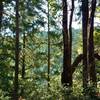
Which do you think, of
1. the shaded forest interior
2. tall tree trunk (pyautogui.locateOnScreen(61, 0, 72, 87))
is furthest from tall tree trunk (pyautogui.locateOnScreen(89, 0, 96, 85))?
tall tree trunk (pyautogui.locateOnScreen(61, 0, 72, 87))

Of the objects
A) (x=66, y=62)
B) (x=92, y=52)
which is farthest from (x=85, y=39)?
(x=92, y=52)

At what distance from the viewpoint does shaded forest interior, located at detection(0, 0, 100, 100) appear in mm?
17875

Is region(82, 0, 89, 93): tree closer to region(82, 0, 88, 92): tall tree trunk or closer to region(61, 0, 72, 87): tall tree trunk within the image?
region(82, 0, 88, 92): tall tree trunk

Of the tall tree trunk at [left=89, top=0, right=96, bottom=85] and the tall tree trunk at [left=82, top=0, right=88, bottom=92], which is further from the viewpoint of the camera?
the tall tree trunk at [left=89, top=0, right=96, bottom=85]

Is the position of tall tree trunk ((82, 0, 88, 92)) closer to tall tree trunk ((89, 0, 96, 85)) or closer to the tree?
the tree

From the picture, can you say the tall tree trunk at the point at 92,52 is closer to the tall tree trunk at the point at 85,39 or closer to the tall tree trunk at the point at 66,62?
the tall tree trunk at the point at 85,39

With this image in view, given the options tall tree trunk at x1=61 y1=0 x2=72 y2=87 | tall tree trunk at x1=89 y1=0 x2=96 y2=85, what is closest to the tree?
tall tree trunk at x1=61 y1=0 x2=72 y2=87

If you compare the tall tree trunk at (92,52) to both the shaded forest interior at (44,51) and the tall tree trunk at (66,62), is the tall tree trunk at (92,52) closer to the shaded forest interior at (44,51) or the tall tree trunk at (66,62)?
the shaded forest interior at (44,51)

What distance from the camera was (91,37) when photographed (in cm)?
2288

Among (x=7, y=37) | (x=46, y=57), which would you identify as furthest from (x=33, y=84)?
(x=46, y=57)

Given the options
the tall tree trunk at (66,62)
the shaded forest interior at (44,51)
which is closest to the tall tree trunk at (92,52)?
the shaded forest interior at (44,51)

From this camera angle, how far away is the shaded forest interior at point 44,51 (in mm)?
17875

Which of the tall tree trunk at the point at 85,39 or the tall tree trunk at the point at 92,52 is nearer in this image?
the tall tree trunk at the point at 85,39

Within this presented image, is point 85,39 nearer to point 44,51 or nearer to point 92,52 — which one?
point 92,52
